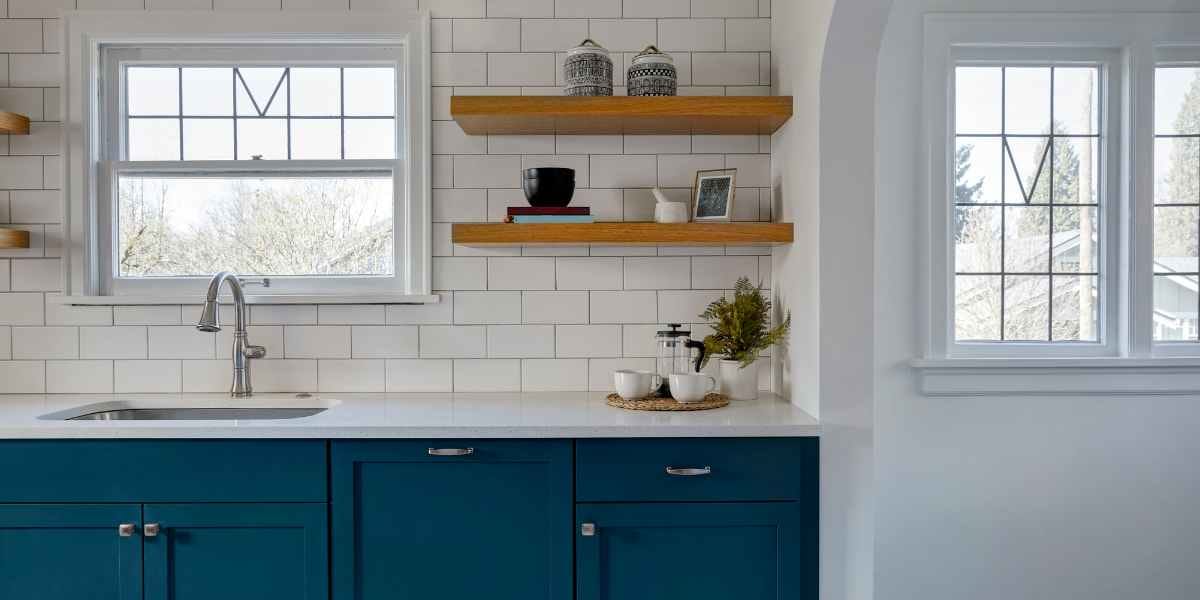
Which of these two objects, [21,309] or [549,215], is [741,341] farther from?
[21,309]

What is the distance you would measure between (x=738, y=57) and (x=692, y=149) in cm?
36

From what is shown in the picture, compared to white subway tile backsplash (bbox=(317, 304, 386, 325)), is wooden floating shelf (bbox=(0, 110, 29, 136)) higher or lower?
higher

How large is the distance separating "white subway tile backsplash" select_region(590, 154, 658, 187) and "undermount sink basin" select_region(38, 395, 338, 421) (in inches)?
45.5

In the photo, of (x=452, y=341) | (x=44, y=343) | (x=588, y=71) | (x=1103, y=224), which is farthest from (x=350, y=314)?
(x=1103, y=224)

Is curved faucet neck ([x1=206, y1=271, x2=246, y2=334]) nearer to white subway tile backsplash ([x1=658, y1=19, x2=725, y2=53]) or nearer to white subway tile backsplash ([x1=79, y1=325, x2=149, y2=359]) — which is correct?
white subway tile backsplash ([x1=79, y1=325, x2=149, y2=359])

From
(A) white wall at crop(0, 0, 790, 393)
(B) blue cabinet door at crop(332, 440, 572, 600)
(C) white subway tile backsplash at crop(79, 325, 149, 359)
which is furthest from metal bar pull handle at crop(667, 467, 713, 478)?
(C) white subway tile backsplash at crop(79, 325, 149, 359)

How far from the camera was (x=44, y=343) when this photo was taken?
8.46 feet

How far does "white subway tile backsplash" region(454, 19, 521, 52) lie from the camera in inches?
102

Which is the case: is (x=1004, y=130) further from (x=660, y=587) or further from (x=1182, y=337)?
(x=660, y=587)

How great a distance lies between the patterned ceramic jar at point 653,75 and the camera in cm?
235

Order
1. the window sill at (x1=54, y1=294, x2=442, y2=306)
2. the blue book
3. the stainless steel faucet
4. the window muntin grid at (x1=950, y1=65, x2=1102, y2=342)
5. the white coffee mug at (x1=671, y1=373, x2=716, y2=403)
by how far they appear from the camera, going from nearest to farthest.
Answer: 1. the white coffee mug at (x1=671, y1=373, x2=716, y2=403)
2. the blue book
3. the stainless steel faucet
4. the window sill at (x1=54, y1=294, x2=442, y2=306)
5. the window muntin grid at (x1=950, y1=65, x2=1102, y2=342)

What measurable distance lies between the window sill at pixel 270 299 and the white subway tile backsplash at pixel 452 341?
4.3 inches

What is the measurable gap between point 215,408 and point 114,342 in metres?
0.46

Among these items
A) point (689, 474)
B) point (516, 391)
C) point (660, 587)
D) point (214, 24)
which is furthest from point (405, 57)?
point (660, 587)
